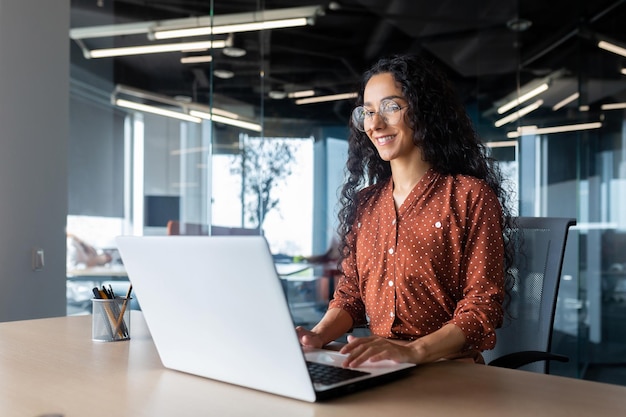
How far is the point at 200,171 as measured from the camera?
4645mm

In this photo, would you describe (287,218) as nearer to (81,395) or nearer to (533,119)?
(533,119)

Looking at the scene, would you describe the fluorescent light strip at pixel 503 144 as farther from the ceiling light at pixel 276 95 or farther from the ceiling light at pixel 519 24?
the ceiling light at pixel 276 95

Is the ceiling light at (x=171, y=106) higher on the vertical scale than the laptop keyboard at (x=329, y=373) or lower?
higher

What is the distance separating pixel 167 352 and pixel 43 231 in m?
2.15

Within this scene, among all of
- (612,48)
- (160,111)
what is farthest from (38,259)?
(612,48)

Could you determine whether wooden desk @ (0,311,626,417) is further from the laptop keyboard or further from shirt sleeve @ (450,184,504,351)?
shirt sleeve @ (450,184,504,351)

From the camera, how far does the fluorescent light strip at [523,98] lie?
171 inches

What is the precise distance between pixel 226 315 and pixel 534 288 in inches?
49.8

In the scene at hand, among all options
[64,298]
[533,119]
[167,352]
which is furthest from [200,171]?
[167,352]

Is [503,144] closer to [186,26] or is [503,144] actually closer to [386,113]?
[186,26]

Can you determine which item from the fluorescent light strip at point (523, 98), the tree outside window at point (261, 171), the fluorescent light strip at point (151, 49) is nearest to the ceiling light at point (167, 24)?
the fluorescent light strip at point (151, 49)

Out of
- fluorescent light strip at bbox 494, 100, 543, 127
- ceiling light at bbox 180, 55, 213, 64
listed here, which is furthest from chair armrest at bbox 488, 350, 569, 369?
ceiling light at bbox 180, 55, 213, 64

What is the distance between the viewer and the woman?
1647mm

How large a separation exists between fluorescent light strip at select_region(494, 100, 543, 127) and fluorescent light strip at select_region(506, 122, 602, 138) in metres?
0.09
